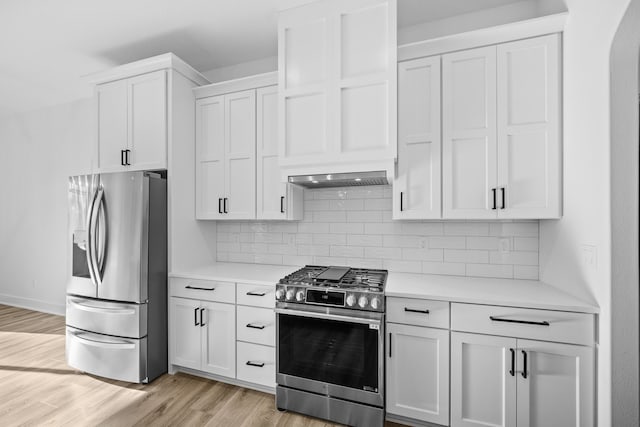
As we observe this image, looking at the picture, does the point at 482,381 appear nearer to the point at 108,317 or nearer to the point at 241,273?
the point at 241,273

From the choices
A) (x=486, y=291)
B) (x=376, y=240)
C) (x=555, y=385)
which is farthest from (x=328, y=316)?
(x=555, y=385)

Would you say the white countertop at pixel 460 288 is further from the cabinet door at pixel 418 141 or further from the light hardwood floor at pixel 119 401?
the light hardwood floor at pixel 119 401

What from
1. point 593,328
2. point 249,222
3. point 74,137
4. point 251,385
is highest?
point 74,137

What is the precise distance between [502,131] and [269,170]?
1.82m

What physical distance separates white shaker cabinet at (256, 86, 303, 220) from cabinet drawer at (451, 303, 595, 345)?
1527 mm

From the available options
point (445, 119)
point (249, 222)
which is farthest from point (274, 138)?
point (445, 119)

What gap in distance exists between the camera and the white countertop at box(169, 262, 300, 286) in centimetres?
239

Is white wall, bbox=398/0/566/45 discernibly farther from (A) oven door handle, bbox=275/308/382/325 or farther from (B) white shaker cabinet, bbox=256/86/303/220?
(A) oven door handle, bbox=275/308/382/325

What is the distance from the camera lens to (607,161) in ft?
4.76

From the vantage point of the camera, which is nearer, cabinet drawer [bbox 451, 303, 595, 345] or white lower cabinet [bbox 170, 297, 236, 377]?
cabinet drawer [bbox 451, 303, 595, 345]

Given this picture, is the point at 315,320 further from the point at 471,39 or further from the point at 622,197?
the point at 471,39

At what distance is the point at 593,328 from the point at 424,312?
85 centimetres

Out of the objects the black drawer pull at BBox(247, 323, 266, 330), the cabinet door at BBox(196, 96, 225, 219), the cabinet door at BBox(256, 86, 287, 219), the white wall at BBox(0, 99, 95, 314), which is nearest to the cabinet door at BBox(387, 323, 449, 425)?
the black drawer pull at BBox(247, 323, 266, 330)

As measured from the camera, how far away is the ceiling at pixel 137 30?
7.64ft
